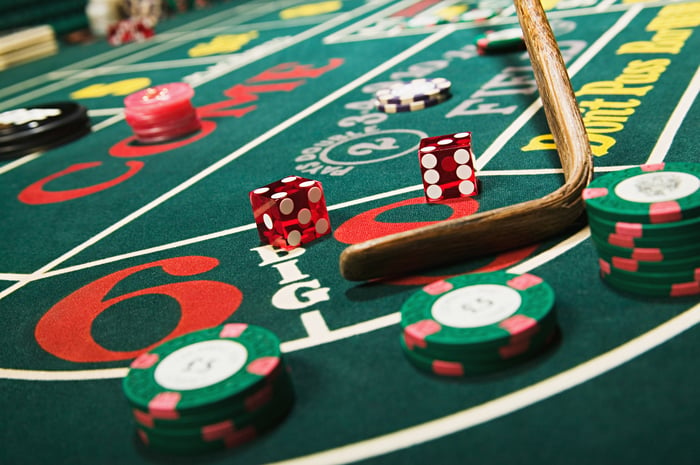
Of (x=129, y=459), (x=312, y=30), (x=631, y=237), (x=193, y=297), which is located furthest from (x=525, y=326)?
(x=312, y=30)

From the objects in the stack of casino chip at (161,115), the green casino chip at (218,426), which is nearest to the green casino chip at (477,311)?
the green casino chip at (218,426)

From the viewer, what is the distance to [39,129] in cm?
598

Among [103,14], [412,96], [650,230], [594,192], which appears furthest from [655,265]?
[103,14]

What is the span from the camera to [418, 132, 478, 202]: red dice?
11.5 feet

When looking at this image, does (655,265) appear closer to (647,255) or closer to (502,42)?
(647,255)

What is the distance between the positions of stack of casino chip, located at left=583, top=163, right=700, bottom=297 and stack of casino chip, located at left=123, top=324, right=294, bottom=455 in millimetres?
1095

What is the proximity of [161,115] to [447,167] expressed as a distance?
270 centimetres

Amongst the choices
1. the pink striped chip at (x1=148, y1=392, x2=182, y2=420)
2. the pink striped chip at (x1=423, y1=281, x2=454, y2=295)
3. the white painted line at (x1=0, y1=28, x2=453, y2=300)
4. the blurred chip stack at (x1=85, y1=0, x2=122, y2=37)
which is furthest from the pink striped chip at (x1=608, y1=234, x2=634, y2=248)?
the blurred chip stack at (x1=85, y1=0, x2=122, y2=37)

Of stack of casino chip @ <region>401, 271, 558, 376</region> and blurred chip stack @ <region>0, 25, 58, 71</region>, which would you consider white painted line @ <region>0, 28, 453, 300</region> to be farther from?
blurred chip stack @ <region>0, 25, 58, 71</region>

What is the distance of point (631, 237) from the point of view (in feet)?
7.97

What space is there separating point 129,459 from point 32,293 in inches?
60.0

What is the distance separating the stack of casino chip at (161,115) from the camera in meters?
5.53

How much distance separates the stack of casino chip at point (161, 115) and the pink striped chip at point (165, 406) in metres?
3.62

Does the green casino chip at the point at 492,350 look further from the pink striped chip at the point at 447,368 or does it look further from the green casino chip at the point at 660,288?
the green casino chip at the point at 660,288
